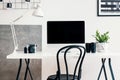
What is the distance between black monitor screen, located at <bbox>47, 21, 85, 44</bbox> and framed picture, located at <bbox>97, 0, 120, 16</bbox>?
50 centimetres

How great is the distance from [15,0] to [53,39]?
846 millimetres

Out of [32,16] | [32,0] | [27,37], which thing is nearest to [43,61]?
[27,37]

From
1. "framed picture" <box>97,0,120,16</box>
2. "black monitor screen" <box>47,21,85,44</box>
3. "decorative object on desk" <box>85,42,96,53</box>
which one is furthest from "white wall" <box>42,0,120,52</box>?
"decorative object on desk" <box>85,42,96,53</box>

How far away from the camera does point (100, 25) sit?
3.69 metres

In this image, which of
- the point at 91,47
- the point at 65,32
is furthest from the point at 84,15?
the point at 91,47

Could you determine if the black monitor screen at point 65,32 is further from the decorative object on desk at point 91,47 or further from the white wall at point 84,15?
the white wall at point 84,15

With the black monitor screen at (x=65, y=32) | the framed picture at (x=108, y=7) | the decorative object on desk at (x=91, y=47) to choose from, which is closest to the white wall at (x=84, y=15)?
the framed picture at (x=108, y=7)

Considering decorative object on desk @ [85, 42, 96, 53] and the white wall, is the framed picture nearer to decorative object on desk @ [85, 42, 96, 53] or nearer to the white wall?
the white wall

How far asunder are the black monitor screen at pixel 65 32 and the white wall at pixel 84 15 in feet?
1.21

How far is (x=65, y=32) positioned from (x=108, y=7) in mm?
818

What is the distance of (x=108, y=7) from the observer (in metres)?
3.64

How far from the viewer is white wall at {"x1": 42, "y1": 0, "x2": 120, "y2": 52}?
3656 mm

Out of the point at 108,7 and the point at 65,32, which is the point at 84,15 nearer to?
the point at 108,7

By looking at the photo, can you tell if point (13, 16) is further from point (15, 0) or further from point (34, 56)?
point (34, 56)
